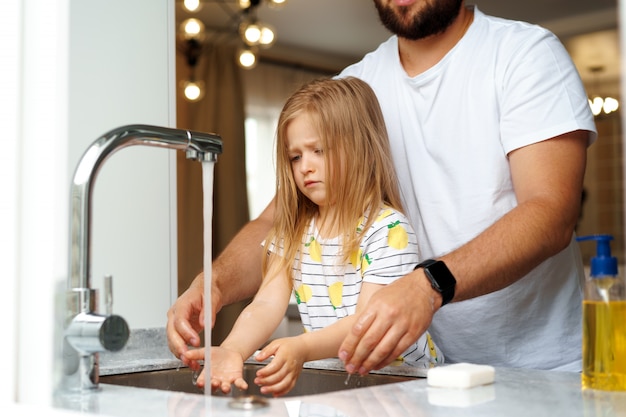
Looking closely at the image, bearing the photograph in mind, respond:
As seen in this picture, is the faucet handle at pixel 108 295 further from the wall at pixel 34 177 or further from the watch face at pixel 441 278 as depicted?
the watch face at pixel 441 278

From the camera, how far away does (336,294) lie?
1516mm

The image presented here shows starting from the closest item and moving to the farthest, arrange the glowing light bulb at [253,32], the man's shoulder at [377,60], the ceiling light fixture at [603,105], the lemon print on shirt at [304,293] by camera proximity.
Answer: the lemon print on shirt at [304,293] < the man's shoulder at [377,60] < the glowing light bulb at [253,32] < the ceiling light fixture at [603,105]

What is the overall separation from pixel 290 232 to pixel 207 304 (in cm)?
53

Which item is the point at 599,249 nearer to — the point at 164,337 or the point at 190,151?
the point at 190,151

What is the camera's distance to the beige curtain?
5.68 metres

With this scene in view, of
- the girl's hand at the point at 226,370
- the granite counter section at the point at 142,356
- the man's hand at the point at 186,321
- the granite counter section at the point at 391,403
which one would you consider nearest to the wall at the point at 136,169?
the granite counter section at the point at 142,356

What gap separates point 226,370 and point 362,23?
4.69m

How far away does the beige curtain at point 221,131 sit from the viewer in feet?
18.6

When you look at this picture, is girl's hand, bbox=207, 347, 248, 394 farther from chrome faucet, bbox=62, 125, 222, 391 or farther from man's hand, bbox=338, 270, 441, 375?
chrome faucet, bbox=62, 125, 222, 391

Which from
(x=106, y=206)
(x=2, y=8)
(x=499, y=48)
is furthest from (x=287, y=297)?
(x=2, y=8)

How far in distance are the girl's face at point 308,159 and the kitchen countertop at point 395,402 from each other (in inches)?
24.2

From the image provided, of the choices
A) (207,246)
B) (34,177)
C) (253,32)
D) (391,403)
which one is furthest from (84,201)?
(253,32)

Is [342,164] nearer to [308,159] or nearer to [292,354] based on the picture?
[308,159]

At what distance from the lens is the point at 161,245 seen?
1.67 meters
